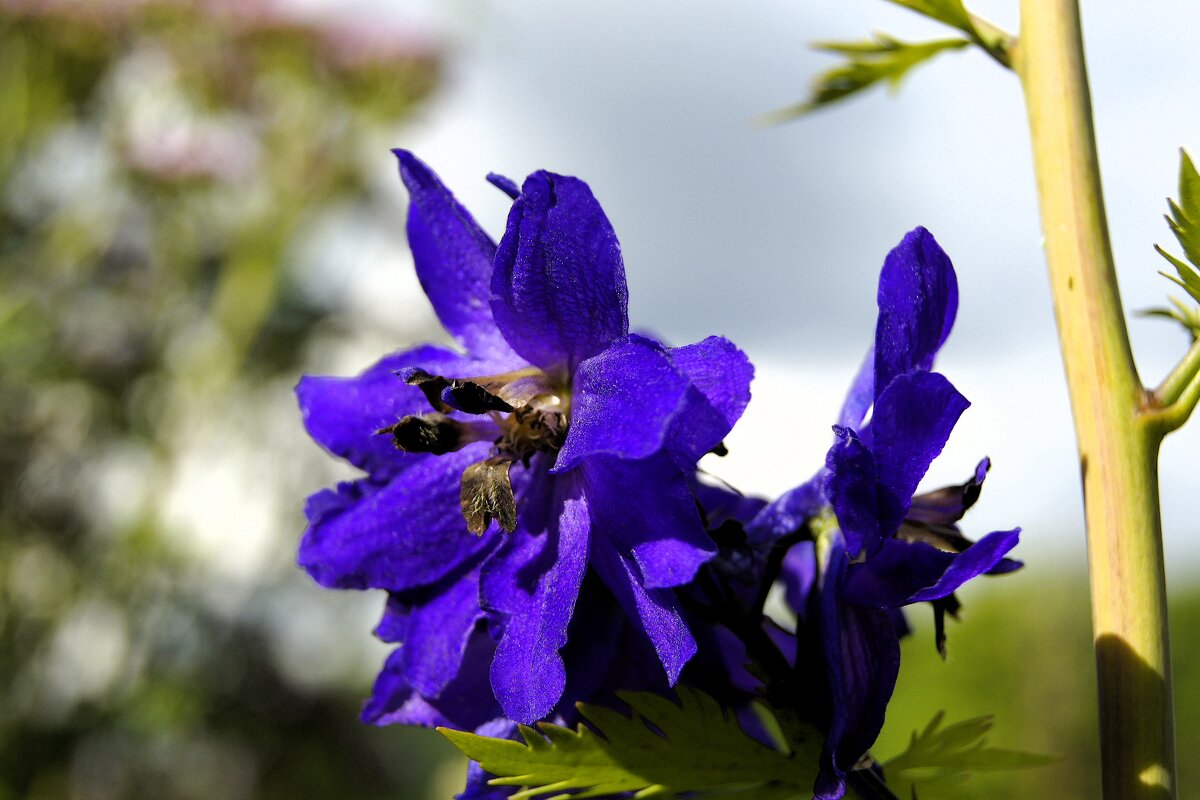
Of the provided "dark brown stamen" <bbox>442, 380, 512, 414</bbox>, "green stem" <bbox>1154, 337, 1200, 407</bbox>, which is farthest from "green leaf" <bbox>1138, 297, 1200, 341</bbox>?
"dark brown stamen" <bbox>442, 380, 512, 414</bbox>

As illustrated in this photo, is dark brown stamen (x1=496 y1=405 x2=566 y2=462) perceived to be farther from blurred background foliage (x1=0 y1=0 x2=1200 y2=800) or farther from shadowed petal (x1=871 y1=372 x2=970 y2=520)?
blurred background foliage (x1=0 y1=0 x2=1200 y2=800)

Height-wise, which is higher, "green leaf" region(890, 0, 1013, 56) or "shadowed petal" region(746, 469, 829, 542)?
"green leaf" region(890, 0, 1013, 56)

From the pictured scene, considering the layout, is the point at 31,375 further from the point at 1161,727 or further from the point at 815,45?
the point at 1161,727

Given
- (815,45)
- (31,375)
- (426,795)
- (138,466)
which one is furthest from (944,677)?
(815,45)

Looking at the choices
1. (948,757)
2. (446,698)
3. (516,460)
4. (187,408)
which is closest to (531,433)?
(516,460)

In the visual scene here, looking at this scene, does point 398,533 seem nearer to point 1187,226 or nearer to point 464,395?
point 464,395

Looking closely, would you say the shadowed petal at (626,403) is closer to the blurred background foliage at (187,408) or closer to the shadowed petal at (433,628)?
the shadowed petal at (433,628)
